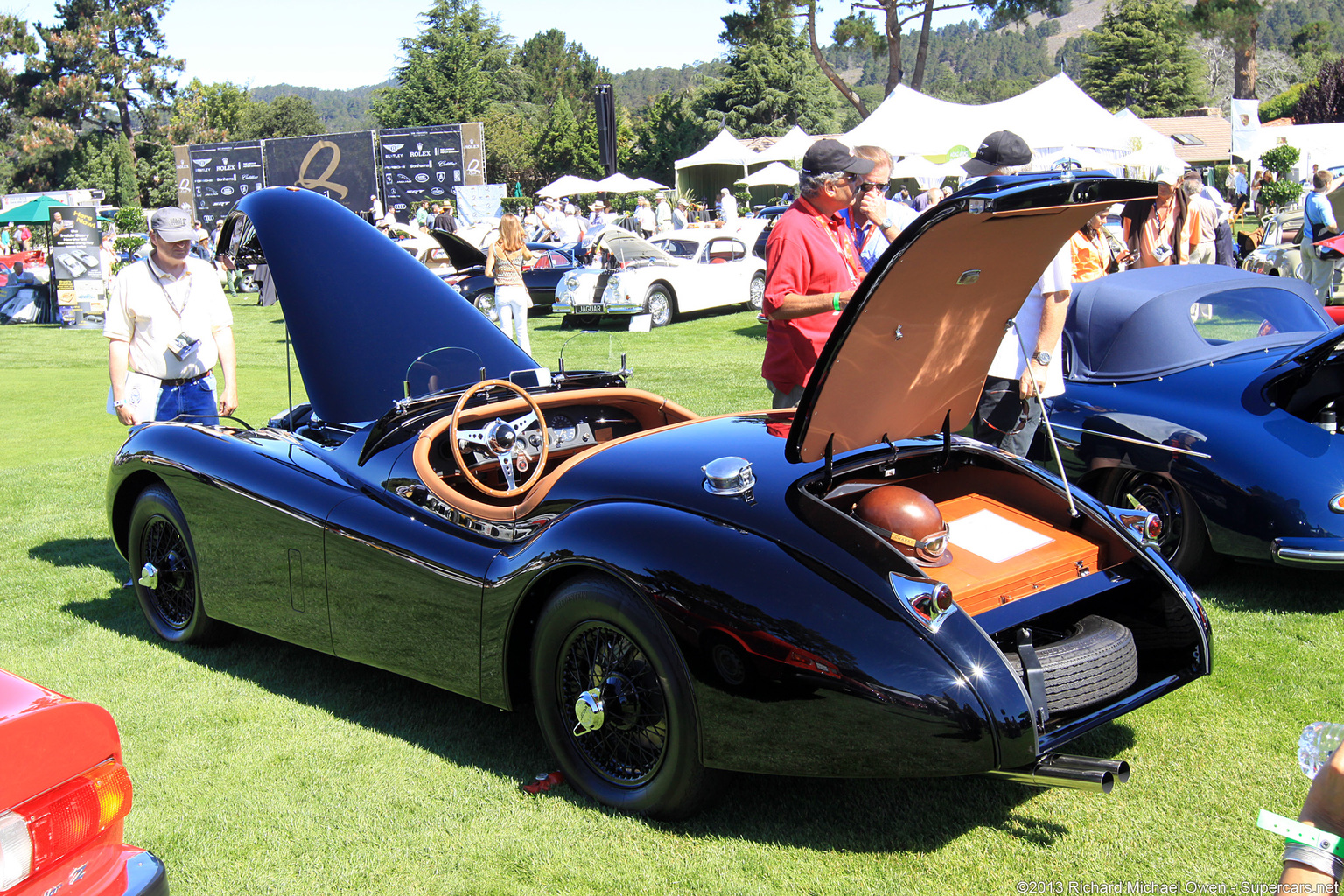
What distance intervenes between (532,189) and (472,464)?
2906 inches

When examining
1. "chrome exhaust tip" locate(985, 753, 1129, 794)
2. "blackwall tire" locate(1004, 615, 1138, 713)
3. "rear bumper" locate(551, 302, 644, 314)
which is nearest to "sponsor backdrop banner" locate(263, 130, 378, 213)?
"rear bumper" locate(551, 302, 644, 314)

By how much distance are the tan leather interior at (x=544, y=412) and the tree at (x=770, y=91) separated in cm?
6678

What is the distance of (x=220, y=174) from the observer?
38.8 m

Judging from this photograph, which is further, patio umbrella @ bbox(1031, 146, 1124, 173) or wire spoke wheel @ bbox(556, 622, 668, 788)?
patio umbrella @ bbox(1031, 146, 1124, 173)

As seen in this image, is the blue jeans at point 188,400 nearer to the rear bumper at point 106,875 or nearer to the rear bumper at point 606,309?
the rear bumper at point 106,875

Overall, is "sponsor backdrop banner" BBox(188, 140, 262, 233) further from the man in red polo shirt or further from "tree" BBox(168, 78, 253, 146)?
"tree" BBox(168, 78, 253, 146)

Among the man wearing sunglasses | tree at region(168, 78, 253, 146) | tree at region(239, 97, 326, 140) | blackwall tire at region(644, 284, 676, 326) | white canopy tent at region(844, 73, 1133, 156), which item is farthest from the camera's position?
tree at region(239, 97, 326, 140)

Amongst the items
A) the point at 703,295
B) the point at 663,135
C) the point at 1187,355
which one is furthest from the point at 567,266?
the point at 663,135

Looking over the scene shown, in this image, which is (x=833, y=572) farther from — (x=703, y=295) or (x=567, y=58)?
(x=567, y=58)

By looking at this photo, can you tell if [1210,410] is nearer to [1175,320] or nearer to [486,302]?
[1175,320]

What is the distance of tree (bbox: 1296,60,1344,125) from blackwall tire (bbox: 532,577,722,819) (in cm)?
6797

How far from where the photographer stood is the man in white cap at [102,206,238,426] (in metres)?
5.45

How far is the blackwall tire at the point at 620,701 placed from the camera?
9.74 ft

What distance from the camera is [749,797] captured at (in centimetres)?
329
